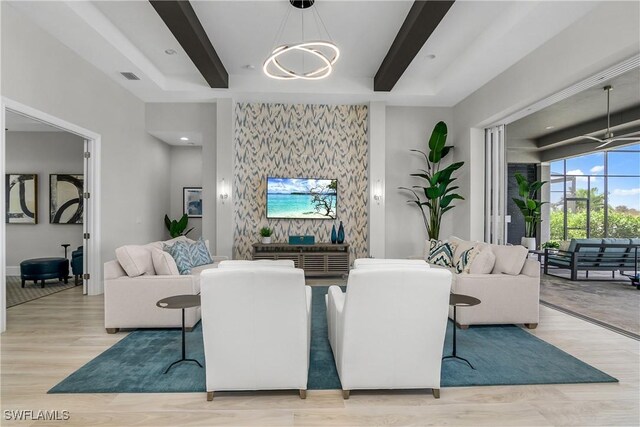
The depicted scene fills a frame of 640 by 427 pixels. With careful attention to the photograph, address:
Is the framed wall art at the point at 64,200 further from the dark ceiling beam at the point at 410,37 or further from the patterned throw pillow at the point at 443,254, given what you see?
the patterned throw pillow at the point at 443,254

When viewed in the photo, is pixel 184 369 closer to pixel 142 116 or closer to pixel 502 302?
pixel 502 302

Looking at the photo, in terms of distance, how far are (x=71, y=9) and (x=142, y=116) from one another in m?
2.86

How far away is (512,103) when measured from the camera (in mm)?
4668

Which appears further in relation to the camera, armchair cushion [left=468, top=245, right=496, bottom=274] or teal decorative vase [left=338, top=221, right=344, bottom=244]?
teal decorative vase [left=338, top=221, right=344, bottom=244]

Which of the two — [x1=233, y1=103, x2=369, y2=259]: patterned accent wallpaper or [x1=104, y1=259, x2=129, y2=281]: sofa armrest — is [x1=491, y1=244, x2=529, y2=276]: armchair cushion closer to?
[x1=233, y1=103, x2=369, y2=259]: patterned accent wallpaper

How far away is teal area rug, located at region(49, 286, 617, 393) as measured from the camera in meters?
2.34

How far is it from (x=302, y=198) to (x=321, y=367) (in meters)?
4.05

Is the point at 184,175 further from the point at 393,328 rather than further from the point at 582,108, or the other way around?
the point at 582,108

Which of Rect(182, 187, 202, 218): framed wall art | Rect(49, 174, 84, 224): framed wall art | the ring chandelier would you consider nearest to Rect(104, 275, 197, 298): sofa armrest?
the ring chandelier

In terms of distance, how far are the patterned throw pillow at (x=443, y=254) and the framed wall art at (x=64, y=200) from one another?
6420mm

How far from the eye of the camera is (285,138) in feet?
20.9

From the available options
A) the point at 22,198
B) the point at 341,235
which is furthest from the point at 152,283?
the point at 22,198

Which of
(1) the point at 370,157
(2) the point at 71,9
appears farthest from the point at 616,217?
(2) the point at 71,9

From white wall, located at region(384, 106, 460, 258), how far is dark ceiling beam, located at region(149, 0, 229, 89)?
10.5ft
